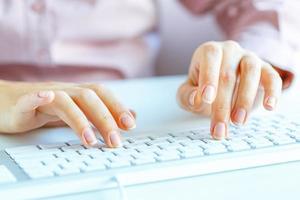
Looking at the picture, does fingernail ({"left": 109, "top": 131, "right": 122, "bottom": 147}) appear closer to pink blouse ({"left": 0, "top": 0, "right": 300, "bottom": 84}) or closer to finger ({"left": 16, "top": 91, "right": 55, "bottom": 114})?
finger ({"left": 16, "top": 91, "right": 55, "bottom": 114})

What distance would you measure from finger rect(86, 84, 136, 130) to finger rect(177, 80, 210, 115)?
9 cm

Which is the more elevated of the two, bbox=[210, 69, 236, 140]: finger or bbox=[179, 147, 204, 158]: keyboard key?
bbox=[210, 69, 236, 140]: finger

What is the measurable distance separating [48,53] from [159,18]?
0.25 metres

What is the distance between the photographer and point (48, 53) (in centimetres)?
106

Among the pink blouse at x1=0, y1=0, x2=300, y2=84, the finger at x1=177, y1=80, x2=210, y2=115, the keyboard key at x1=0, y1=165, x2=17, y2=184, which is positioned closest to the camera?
the keyboard key at x1=0, y1=165, x2=17, y2=184

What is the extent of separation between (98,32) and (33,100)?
0.51 meters

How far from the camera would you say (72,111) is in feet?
1.98

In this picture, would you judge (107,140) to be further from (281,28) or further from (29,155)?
(281,28)

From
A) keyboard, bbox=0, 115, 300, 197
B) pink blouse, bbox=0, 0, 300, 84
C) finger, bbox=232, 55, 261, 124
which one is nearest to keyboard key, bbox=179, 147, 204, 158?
keyboard, bbox=0, 115, 300, 197

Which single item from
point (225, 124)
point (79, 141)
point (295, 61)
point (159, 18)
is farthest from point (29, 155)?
point (159, 18)

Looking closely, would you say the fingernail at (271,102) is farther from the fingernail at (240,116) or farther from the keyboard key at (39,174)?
the keyboard key at (39,174)

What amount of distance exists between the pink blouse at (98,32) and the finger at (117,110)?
14.2 inches

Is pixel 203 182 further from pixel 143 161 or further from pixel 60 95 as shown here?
pixel 60 95

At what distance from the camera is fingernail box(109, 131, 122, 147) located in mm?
570
